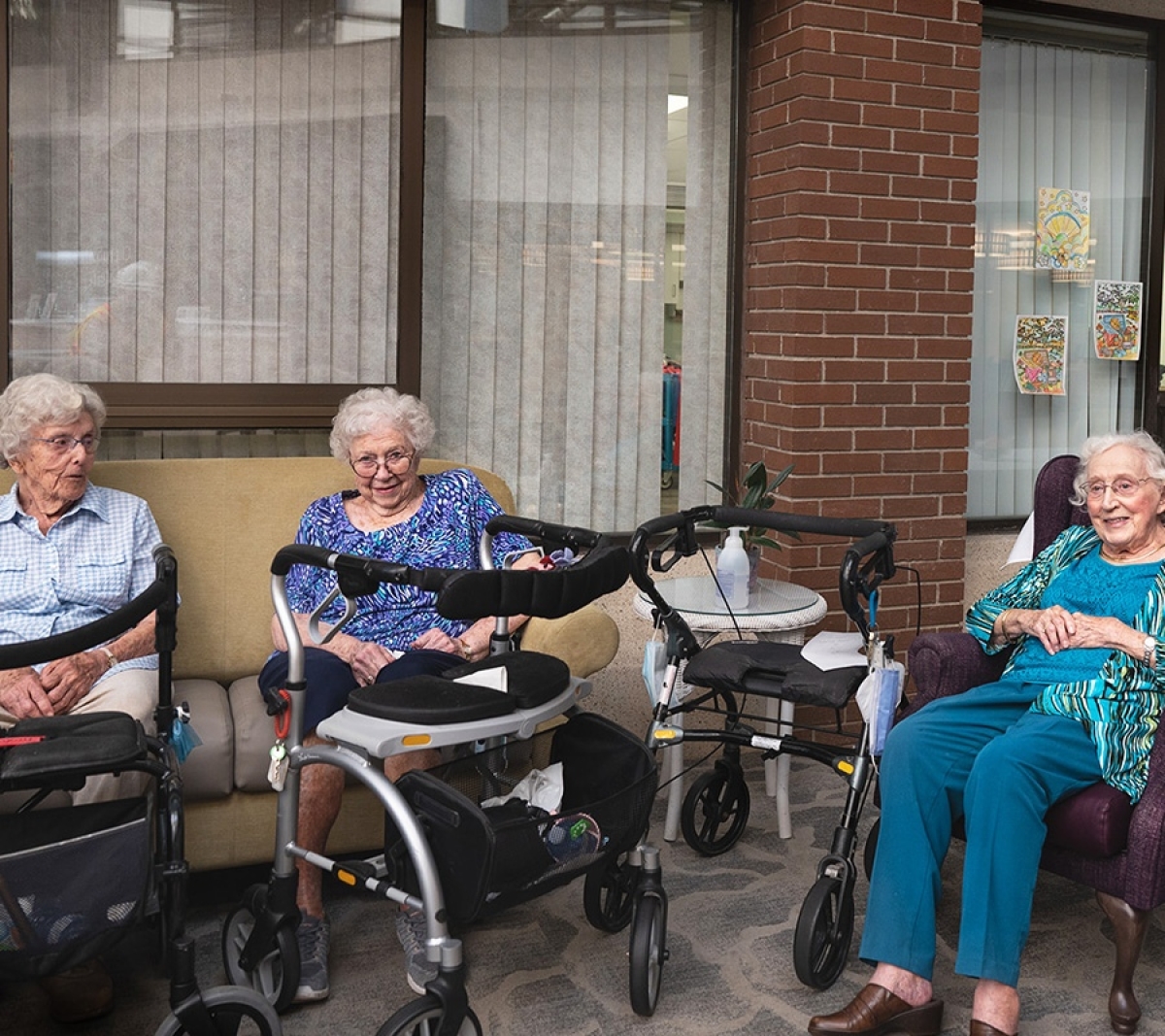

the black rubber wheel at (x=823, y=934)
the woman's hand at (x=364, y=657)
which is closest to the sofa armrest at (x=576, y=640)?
the woman's hand at (x=364, y=657)

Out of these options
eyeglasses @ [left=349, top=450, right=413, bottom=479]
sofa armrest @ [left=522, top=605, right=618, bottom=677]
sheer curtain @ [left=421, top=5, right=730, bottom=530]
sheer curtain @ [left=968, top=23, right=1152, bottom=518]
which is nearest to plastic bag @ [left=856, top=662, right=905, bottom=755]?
sofa armrest @ [left=522, top=605, right=618, bottom=677]

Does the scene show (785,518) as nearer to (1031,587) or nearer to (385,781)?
(1031,587)

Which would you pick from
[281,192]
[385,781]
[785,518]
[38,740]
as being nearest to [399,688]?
[385,781]

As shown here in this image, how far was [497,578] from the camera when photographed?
234 centimetres

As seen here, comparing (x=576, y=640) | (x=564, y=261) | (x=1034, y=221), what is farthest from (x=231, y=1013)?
(x=1034, y=221)

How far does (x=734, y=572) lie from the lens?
12.4 ft

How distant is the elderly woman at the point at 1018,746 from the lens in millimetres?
2664

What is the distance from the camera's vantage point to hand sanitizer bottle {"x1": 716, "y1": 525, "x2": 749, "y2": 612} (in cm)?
379

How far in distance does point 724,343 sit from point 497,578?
263 centimetres

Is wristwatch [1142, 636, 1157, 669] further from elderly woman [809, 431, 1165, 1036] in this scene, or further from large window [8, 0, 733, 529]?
large window [8, 0, 733, 529]

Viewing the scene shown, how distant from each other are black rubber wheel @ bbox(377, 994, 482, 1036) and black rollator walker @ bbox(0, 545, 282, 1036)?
0.26 meters

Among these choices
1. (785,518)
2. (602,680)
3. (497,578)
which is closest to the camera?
(497,578)

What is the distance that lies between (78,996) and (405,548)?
119cm

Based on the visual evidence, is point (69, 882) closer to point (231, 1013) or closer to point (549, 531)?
point (231, 1013)
